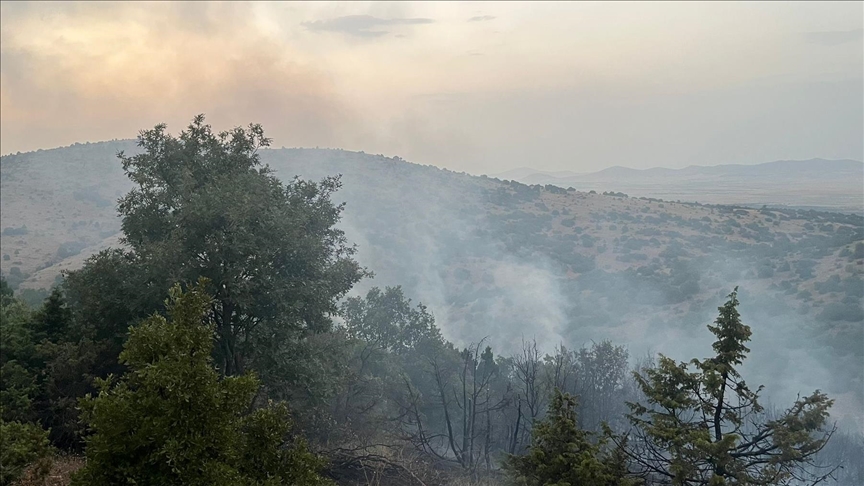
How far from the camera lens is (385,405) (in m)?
23.5

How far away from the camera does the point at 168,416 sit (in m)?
5.40

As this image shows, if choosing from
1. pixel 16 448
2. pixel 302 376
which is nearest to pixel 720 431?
pixel 16 448

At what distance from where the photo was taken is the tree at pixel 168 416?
539cm

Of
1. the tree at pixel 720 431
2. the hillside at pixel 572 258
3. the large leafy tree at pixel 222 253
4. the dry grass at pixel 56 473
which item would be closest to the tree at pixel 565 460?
the tree at pixel 720 431

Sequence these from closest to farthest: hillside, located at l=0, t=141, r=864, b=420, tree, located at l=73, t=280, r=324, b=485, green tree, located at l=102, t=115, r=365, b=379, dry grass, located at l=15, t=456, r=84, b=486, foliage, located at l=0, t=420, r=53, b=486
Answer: tree, located at l=73, t=280, r=324, b=485 < foliage, located at l=0, t=420, r=53, b=486 < dry grass, located at l=15, t=456, r=84, b=486 < green tree, located at l=102, t=115, r=365, b=379 < hillside, located at l=0, t=141, r=864, b=420

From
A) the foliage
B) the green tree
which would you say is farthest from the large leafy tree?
the foliage

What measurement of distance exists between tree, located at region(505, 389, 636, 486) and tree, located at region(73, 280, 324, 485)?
13.0ft

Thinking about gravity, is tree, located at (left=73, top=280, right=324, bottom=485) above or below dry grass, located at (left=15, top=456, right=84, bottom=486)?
above

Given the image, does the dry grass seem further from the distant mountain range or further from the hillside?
the distant mountain range

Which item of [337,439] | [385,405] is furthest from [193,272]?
[385,405]

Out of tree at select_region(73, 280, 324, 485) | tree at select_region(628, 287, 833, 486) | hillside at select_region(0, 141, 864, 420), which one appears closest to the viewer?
tree at select_region(73, 280, 324, 485)

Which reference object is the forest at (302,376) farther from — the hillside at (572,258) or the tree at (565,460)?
the hillside at (572,258)

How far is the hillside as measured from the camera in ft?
125

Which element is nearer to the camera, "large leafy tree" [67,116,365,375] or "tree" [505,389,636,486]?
"tree" [505,389,636,486]
